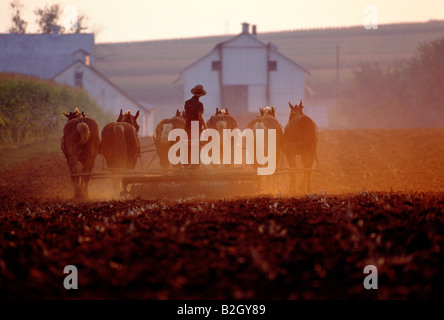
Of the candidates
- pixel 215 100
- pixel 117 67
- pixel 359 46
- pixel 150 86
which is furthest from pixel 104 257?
pixel 359 46

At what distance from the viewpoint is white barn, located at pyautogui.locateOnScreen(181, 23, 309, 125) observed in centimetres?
5122

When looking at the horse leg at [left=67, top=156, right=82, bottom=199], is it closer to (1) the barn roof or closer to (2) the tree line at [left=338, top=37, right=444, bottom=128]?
(2) the tree line at [left=338, top=37, right=444, bottom=128]

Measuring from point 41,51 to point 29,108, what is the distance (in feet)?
120

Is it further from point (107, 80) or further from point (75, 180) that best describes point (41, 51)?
point (75, 180)

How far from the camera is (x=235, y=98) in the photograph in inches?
2112

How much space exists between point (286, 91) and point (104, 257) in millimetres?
47683

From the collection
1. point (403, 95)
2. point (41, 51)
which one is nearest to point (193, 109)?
point (403, 95)

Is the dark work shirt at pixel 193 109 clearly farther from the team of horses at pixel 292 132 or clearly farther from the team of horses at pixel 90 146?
the team of horses at pixel 90 146

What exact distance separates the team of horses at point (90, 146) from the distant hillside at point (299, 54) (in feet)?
275

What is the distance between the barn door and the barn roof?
19.3m

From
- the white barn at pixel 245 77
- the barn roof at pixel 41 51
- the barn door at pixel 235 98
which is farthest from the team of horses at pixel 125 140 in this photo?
the barn roof at pixel 41 51

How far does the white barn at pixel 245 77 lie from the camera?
51219 mm

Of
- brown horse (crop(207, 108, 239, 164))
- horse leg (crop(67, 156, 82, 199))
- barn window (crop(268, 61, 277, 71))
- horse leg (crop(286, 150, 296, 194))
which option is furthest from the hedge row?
barn window (crop(268, 61, 277, 71))
